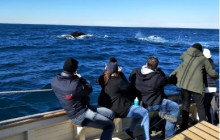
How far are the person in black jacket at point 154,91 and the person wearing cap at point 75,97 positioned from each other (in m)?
0.85

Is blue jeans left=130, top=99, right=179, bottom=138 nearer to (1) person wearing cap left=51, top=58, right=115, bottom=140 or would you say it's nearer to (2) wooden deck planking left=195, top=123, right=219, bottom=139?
(2) wooden deck planking left=195, top=123, right=219, bottom=139

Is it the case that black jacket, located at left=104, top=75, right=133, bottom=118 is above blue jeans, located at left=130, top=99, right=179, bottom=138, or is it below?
above

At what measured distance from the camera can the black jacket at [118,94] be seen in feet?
12.0

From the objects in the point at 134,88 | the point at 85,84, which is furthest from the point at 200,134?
→ the point at 85,84

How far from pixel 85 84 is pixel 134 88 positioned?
1.09 meters

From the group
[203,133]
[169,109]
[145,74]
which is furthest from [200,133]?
[145,74]

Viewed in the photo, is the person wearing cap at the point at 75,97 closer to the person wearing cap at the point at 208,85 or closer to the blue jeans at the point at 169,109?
the blue jeans at the point at 169,109

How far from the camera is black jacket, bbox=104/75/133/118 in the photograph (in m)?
3.66

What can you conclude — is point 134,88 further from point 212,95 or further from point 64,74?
point 212,95

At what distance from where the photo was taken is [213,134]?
311cm

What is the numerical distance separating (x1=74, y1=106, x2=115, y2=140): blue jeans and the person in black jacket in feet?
2.46

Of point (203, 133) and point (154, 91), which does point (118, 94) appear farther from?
point (203, 133)

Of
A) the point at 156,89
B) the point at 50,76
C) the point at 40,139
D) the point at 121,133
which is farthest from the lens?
the point at 50,76

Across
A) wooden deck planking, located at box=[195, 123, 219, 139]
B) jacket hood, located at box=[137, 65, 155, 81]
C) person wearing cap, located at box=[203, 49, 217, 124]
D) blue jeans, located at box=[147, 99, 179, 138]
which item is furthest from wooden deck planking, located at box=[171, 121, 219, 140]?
person wearing cap, located at box=[203, 49, 217, 124]
